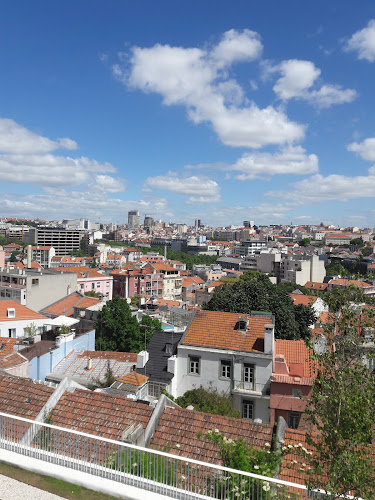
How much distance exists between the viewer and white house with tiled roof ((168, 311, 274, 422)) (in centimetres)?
1683

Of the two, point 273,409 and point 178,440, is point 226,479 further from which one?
point 273,409

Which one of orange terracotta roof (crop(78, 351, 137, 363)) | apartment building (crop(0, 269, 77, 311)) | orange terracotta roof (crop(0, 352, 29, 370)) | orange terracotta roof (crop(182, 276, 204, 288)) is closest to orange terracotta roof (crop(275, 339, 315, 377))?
orange terracotta roof (crop(78, 351, 137, 363))

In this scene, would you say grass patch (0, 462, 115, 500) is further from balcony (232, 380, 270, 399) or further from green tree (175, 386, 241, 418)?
balcony (232, 380, 270, 399)

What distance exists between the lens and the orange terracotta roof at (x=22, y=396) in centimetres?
956

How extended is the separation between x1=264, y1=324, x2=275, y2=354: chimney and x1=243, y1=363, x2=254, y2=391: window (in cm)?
104

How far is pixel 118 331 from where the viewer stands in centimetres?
2591

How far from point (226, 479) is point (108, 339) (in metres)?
21.4

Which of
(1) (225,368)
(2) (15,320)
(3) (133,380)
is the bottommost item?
(2) (15,320)

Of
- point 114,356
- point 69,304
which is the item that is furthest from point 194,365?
point 69,304

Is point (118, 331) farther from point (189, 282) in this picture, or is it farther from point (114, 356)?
point (189, 282)

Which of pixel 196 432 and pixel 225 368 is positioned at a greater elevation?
pixel 196 432

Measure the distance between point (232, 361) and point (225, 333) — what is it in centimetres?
151

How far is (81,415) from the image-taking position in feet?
30.8

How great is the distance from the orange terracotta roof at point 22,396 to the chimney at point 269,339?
9.68m
